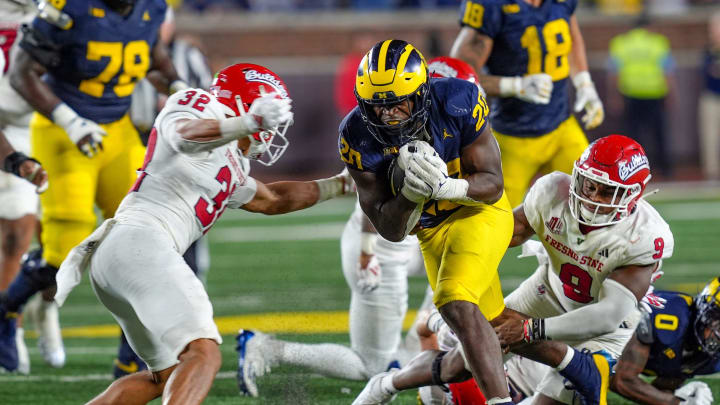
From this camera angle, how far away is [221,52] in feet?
56.0

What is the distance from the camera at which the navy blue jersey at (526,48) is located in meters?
6.15

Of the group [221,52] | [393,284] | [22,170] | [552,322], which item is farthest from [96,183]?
[221,52]

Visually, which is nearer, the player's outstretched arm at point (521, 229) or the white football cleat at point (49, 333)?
the player's outstretched arm at point (521, 229)

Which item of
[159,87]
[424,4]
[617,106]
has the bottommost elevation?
[617,106]

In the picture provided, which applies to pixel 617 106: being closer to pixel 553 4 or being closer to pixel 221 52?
pixel 221 52

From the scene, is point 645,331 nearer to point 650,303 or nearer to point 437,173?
point 650,303

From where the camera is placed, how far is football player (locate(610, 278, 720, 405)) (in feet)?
15.2

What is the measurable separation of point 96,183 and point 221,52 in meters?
11.5

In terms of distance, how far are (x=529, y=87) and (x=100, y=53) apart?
89.8 inches

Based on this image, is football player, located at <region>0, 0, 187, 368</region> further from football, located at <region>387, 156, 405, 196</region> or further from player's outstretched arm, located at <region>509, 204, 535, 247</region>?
player's outstretched arm, located at <region>509, 204, 535, 247</region>

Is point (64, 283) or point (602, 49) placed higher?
point (64, 283)

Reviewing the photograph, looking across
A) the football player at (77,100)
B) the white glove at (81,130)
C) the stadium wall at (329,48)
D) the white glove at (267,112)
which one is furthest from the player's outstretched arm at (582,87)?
the stadium wall at (329,48)

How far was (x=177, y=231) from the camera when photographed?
159 inches

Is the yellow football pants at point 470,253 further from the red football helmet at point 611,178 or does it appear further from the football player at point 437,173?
the red football helmet at point 611,178
